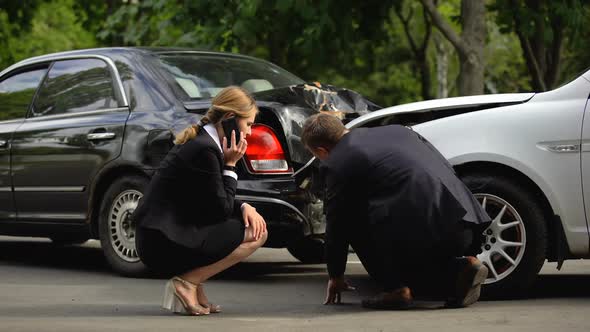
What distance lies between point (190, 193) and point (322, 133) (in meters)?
0.82

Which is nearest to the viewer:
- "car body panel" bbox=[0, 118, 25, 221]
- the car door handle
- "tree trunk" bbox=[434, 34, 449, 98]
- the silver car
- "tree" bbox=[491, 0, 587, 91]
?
the silver car

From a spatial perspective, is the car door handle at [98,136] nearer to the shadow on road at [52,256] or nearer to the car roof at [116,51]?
the car roof at [116,51]

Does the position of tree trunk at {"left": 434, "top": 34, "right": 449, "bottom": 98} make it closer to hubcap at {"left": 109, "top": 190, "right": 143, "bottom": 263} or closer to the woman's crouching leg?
hubcap at {"left": 109, "top": 190, "right": 143, "bottom": 263}

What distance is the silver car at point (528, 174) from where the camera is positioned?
695cm

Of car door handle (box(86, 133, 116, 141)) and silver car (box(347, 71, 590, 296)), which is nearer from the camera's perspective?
silver car (box(347, 71, 590, 296))

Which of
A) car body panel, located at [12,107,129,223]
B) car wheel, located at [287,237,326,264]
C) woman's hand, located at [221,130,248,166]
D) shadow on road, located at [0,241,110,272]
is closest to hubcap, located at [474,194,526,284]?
woman's hand, located at [221,130,248,166]

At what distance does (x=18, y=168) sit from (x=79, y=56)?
1010 mm

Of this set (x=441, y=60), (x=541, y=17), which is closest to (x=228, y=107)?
(x=541, y=17)

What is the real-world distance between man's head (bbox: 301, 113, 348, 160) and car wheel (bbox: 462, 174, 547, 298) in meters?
1.04

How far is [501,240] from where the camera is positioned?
23.2ft

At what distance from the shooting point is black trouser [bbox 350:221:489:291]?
21.8 ft

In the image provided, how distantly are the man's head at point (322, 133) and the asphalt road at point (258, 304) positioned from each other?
95 centimetres

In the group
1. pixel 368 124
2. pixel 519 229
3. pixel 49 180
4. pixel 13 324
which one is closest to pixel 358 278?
pixel 368 124

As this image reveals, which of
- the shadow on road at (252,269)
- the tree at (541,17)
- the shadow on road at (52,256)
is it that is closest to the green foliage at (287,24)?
the tree at (541,17)
